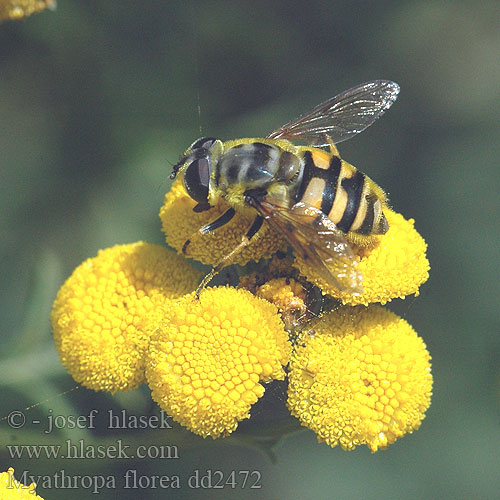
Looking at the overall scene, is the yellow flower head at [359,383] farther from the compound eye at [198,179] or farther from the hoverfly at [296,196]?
the compound eye at [198,179]

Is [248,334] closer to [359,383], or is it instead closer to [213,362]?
[213,362]

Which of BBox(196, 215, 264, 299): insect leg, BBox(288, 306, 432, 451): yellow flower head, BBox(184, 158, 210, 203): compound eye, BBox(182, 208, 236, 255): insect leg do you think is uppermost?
BBox(184, 158, 210, 203): compound eye

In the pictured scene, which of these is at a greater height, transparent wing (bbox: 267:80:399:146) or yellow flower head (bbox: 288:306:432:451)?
transparent wing (bbox: 267:80:399:146)

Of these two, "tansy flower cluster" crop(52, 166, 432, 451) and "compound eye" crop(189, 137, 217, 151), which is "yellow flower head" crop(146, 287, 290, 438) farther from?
"compound eye" crop(189, 137, 217, 151)

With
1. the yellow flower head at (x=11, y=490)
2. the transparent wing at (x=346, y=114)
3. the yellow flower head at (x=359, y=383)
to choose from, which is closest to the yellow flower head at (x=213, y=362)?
the yellow flower head at (x=359, y=383)

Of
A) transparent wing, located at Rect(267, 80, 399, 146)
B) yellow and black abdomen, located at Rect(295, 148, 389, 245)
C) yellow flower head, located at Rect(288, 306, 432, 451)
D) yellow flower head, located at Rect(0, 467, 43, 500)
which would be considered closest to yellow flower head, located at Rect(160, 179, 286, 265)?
yellow and black abdomen, located at Rect(295, 148, 389, 245)

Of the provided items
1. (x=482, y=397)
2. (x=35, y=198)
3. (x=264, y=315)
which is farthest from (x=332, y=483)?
(x=35, y=198)

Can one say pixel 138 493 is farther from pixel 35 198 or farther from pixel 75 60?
pixel 75 60
